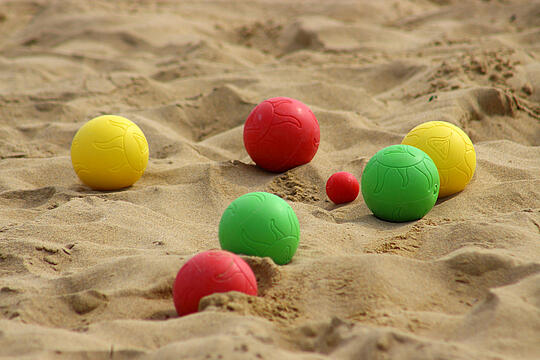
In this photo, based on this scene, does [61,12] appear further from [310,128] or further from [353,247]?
[353,247]

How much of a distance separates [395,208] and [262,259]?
54.2 inches

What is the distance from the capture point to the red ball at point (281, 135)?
5.04 metres

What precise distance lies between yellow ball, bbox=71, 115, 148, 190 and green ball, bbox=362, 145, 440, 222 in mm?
2092

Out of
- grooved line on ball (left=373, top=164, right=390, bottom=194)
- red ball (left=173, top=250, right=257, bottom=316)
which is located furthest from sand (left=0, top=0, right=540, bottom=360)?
grooved line on ball (left=373, top=164, right=390, bottom=194)

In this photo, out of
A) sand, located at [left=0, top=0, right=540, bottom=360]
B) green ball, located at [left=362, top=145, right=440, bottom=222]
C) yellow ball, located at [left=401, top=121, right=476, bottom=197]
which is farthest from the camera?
yellow ball, located at [left=401, top=121, right=476, bottom=197]

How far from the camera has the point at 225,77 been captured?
8.03m

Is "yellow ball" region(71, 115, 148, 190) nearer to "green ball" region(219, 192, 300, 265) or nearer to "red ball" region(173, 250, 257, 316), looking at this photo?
"green ball" region(219, 192, 300, 265)

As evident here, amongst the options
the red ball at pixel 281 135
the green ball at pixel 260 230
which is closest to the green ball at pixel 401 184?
the red ball at pixel 281 135

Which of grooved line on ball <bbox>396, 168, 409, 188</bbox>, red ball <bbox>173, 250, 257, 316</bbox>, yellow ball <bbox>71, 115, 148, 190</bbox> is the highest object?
grooved line on ball <bbox>396, 168, 409, 188</bbox>

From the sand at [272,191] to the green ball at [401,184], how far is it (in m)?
0.12

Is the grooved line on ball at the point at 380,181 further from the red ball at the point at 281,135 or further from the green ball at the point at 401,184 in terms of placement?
the red ball at the point at 281,135

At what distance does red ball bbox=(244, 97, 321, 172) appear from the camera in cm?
504

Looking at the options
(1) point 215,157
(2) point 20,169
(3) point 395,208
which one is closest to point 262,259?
(3) point 395,208

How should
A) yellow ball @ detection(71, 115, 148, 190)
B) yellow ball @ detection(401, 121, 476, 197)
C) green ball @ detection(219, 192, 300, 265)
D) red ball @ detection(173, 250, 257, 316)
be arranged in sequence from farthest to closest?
yellow ball @ detection(71, 115, 148, 190), yellow ball @ detection(401, 121, 476, 197), green ball @ detection(219, 192, 300, 265), red ball @ detection(173, 250, 257, 316)
